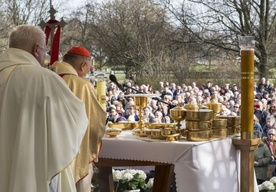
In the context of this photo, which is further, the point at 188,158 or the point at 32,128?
the point at 188,158

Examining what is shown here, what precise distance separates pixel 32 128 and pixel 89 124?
1.08 meters

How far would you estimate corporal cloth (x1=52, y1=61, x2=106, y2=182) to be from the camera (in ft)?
13.4

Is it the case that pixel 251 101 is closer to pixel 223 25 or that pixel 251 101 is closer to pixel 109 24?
pixel 223 25

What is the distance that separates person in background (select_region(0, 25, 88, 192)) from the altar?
1119 millimetres

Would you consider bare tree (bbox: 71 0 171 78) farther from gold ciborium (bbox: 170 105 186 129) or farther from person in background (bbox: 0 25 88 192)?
person in background (bbox: 0 25 88 192)

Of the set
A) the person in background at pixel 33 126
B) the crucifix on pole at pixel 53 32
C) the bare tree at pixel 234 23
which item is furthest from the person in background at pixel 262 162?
the bare tree at pixel 234 23

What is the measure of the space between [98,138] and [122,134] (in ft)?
1.90

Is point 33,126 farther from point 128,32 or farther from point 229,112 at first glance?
point 128,32

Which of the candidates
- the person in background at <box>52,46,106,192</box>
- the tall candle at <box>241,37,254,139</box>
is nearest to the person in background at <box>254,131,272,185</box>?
the tall candle at <box>241,37,254,139</box>

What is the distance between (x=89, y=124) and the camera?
4.06m

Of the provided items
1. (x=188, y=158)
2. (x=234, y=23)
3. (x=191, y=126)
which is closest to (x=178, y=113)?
(x=191, y=126)

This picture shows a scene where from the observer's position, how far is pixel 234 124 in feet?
15.4

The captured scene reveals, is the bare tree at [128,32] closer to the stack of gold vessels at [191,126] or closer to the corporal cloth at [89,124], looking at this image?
the stack of gold vessels at [191,126]

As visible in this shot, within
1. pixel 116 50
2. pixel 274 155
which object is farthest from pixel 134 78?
pixel 274 155
